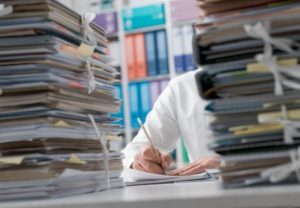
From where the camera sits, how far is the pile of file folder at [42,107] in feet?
2.58

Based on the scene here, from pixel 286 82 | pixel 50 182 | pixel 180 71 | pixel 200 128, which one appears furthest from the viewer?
pixel 180 71

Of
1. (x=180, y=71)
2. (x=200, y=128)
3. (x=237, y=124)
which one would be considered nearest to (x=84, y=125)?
(x=237, y=124)

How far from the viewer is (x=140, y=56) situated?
351 cm

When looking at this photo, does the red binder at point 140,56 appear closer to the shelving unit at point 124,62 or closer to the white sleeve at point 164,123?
the shelving unit at point 124,62

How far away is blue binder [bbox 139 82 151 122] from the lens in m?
3.42

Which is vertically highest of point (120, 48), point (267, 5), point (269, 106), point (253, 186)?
point (120, 48)

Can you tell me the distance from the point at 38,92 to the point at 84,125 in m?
0.15

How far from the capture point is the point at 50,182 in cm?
78

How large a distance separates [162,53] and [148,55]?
0.35 ft

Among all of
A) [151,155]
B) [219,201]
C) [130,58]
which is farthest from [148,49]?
[219,201]

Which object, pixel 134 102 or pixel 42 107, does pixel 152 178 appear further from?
pixel 134 102

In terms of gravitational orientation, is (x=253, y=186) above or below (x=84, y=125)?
below

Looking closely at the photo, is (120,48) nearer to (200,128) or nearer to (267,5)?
(200,128)

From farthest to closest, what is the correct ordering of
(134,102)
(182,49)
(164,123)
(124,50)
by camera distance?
(124,50)
(134,102)
(182,49)
(164,123)
